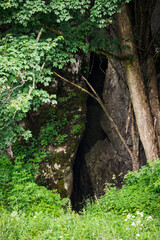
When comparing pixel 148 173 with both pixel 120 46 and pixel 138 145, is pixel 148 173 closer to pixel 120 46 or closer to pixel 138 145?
pixel 138 145

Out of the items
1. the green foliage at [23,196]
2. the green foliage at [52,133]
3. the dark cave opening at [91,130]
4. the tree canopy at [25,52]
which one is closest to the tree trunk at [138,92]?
the tree canopy at [25,52]

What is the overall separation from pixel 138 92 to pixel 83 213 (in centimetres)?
363

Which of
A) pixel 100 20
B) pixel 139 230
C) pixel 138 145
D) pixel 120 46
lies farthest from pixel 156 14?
pixel 139 230

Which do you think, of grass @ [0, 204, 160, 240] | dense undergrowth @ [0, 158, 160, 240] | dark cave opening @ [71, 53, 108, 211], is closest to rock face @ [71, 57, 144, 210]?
dark cave opening @ [71, 53, 108, 211]

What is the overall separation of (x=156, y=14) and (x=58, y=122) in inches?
216

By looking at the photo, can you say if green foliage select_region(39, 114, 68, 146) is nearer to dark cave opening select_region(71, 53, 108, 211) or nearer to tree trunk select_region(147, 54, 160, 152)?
dark cave opening select_region(71, 53, 108, 211)

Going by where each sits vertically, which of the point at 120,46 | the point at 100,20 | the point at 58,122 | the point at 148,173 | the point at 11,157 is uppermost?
the point at 100,20

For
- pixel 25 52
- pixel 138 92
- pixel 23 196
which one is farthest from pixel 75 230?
pixel 138 92

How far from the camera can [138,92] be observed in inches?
251

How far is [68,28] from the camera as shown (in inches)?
219

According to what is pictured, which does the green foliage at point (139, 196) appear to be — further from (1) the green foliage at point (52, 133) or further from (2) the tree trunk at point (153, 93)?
(1) the green foliage at point (52, 133)

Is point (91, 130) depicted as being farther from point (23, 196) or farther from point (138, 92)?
point (23, 196)

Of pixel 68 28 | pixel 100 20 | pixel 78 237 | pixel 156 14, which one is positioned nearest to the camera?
pixel 78 237

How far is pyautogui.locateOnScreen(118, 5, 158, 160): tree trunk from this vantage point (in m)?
6.28
